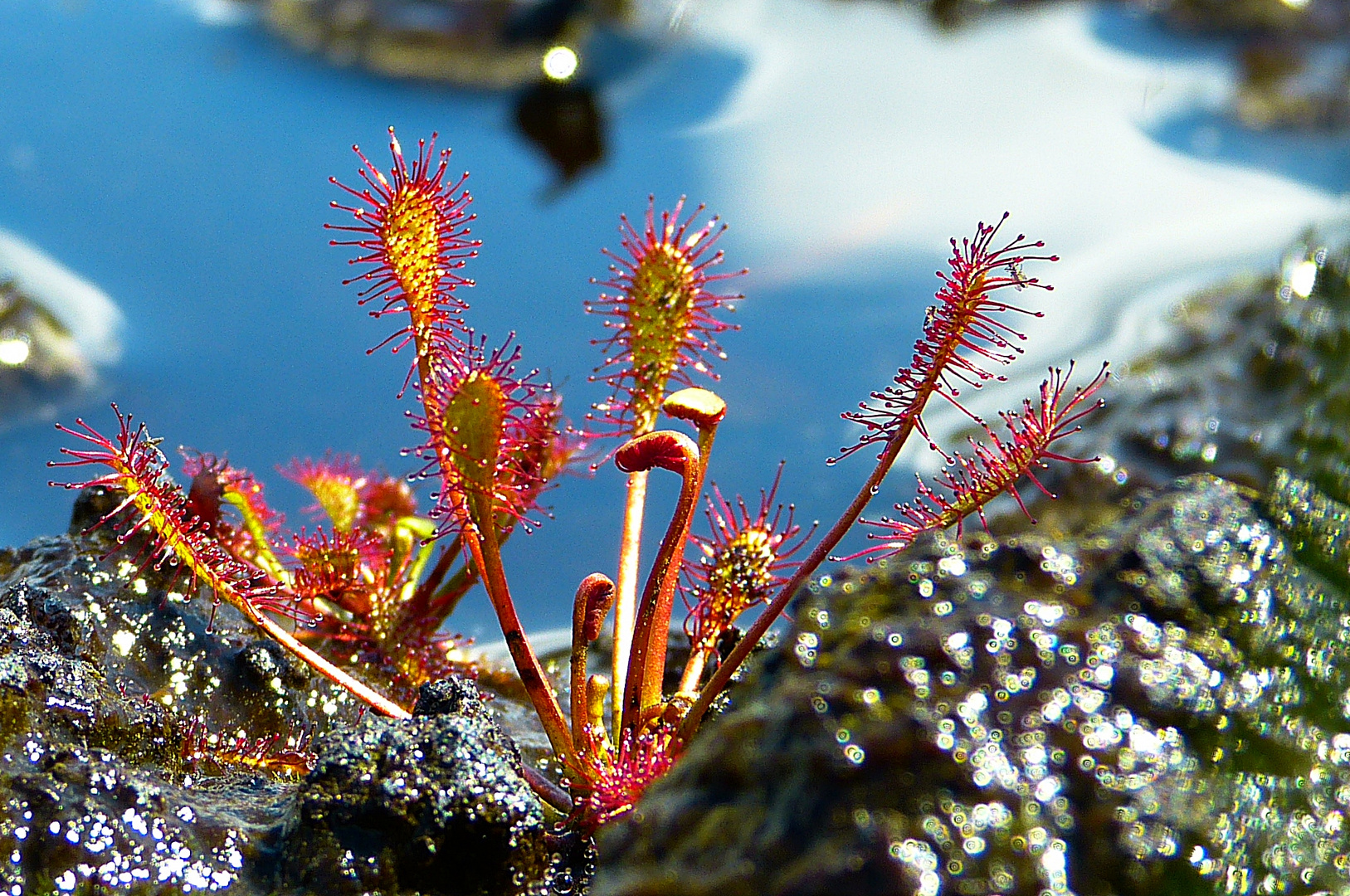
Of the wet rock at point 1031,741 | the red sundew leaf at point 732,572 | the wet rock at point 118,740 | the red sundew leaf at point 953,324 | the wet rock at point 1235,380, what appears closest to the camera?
the wet rock at point 1031,741

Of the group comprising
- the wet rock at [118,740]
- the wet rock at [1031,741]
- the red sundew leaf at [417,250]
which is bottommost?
the wet rock at [1031,741]

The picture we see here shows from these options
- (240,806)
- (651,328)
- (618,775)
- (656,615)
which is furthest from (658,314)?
(240,806)

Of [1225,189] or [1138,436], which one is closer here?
[1138,436]

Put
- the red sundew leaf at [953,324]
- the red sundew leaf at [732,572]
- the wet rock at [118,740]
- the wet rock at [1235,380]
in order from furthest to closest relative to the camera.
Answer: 1. the wet rock at [1235,380]
2. the red sundew leaf at [732,572]
3. the red sundew leaf at [953,324]
4. the wet rock at [118,740]

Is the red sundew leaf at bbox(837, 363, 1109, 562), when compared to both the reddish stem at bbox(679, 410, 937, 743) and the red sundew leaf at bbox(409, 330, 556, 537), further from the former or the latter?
the red sundew leaf at bbox(409, 330, 556, 537)

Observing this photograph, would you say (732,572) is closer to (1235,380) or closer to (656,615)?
(656,615)

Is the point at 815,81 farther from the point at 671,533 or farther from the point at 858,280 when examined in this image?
the point at 671,533

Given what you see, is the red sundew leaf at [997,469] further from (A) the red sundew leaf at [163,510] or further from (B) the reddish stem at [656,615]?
(A) the red sundew leaf at [163,510]

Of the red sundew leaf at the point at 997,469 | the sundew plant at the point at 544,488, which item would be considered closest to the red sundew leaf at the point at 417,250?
the sundew plant at the point at 544,488

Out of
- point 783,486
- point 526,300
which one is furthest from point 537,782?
point 526,300
